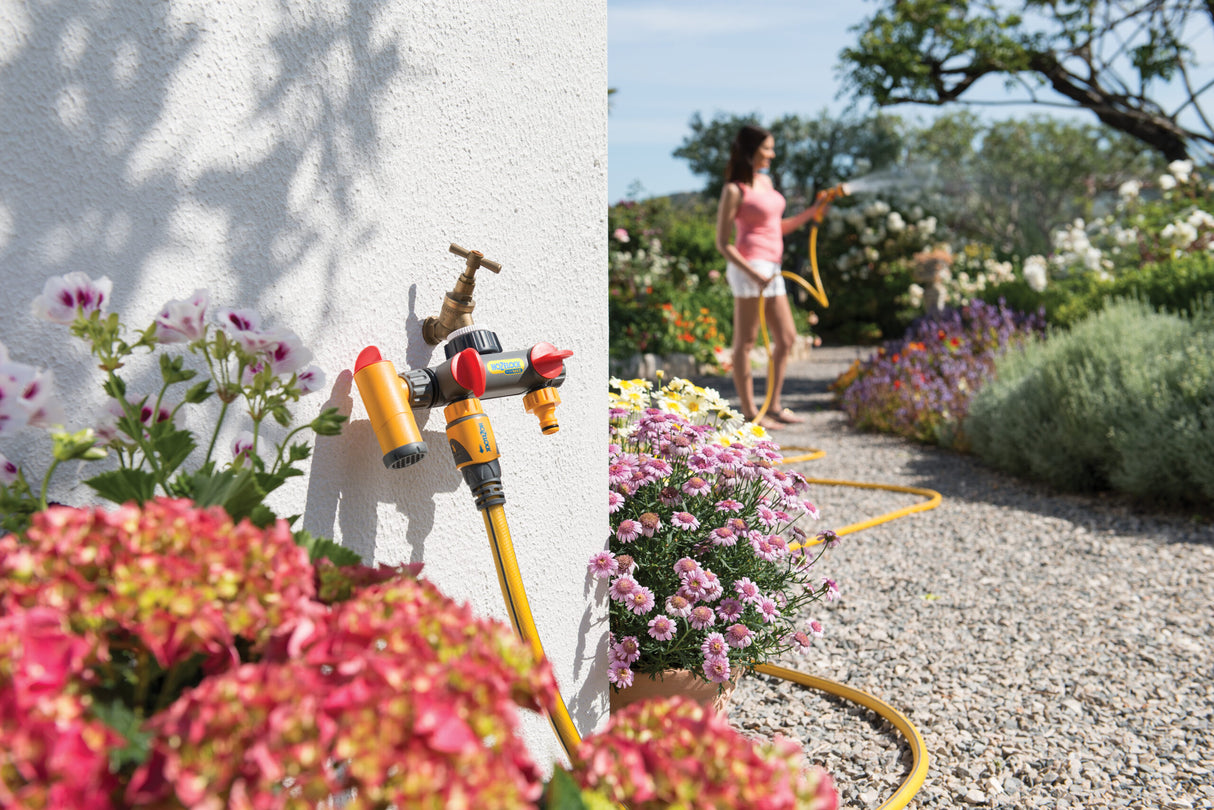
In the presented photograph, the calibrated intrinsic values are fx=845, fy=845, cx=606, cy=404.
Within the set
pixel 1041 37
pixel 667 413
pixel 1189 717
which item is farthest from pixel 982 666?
pixel 1041 37

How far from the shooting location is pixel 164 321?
883 millimetres

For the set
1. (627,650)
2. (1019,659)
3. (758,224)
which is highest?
(758,224)

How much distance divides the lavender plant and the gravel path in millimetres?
1577

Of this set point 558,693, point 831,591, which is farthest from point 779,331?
point 558,693

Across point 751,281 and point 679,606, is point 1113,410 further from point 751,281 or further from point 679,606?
point 679,606

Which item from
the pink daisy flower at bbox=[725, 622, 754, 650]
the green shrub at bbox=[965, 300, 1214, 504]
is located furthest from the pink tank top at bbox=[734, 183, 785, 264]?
the pink daisy flower at bbox=[725, 622, 754, 650]

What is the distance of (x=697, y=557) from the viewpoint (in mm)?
1951

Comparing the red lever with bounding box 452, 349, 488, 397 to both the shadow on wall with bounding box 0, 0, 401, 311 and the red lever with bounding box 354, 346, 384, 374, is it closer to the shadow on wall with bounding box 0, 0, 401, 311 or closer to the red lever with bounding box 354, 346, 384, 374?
the red lever with bounding box 354, 346, 384, 374

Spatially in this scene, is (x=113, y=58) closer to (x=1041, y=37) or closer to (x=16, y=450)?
(x=16, y=450)

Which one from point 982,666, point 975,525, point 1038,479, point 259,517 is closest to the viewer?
point 259,517

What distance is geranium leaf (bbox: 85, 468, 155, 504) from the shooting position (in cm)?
83

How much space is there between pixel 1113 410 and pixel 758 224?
2435 millimetres

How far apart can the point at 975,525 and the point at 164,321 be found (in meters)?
3.79

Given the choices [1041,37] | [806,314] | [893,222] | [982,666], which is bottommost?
[982,666]
